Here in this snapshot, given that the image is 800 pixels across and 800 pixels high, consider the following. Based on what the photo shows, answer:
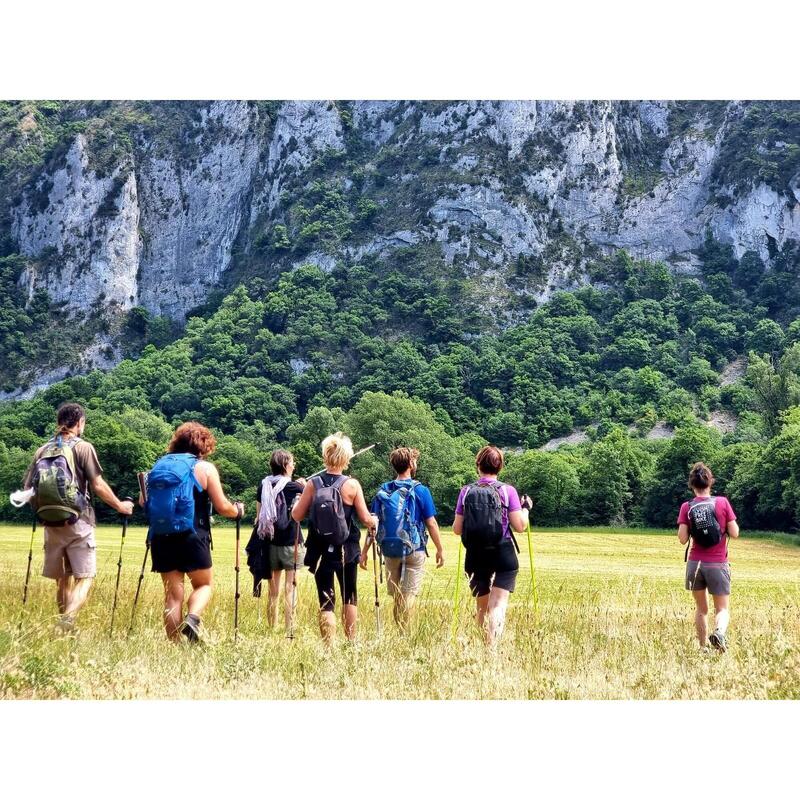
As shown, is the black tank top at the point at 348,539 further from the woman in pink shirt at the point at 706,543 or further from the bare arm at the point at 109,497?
the woman in pink shirt at the point at 706,543

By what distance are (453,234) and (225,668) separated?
137 metres

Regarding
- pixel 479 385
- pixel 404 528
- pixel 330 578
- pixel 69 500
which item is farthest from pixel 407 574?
pixel 479 385

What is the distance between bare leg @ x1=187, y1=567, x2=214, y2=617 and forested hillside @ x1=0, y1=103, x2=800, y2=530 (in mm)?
55922

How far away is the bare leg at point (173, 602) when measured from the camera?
318 inches

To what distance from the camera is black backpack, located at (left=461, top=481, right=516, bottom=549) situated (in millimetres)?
8430

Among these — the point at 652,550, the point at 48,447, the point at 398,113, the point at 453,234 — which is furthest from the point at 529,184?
the point at 48,447

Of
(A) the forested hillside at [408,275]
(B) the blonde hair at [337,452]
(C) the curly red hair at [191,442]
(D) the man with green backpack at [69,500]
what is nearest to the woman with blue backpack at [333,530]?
(B) the blonde hair at [337,452]

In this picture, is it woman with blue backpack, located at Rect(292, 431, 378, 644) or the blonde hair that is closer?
woman with blue backpack, located at Rect(292, 431, 378, 644)

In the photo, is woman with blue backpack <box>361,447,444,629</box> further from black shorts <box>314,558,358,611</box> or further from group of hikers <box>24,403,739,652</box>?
black shorts <box>314,558,358,611</box>

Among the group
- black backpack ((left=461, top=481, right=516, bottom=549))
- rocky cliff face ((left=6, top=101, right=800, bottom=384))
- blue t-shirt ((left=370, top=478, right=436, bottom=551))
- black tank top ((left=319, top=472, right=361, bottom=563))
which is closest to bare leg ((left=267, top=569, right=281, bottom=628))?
blue t-shirt ((left=370, top=478, right=436, bottom=551))

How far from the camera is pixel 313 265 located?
141125mm

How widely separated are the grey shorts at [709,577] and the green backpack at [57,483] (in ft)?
16.9

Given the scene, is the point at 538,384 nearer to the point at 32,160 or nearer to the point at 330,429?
the point at 330,429

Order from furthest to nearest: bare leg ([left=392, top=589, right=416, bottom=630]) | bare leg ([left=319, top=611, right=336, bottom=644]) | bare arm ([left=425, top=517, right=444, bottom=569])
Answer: bare leg ([left=392, top=589, right=416, bottom=630])
bare arm ([left=425, top=517, right=444, bottom=569])
bare leg ([left=319, top=611, right=336, bottom=644])
